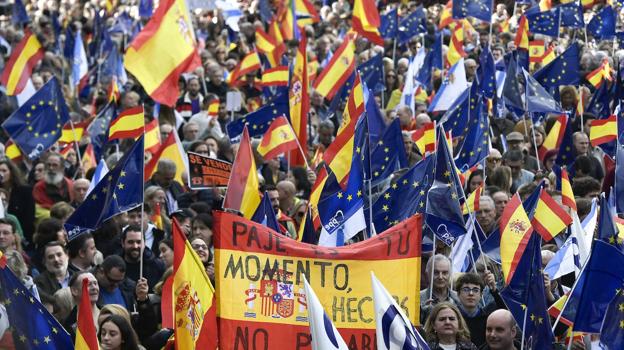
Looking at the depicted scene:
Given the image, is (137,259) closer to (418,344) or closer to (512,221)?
(512,221)

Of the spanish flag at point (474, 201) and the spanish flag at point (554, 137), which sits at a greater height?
the spanish flag at point (554, 137)

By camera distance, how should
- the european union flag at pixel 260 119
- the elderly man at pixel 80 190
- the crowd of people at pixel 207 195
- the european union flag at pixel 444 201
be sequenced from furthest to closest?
the european union flag at pixel 260 119, the elderly man at pixel 80 190, the european union flag at pixel 444 201, the crowd of people at pixel 207 195

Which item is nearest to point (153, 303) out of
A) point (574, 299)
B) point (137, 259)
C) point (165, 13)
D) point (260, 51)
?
point (137, 259)

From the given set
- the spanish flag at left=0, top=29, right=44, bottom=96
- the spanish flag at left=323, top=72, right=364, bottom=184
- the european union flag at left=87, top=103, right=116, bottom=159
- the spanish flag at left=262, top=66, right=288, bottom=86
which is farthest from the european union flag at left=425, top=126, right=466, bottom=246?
the spanish flag at left=0, top=29, right=44, bottom=96

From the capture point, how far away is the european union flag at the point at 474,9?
24109mm

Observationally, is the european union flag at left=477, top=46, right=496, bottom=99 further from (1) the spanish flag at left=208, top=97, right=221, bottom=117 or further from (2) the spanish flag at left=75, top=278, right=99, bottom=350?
(2) the spanish flag at left=75, top=278, right=99, bottom=350

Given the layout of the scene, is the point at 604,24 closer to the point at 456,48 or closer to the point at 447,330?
the point at 456,48

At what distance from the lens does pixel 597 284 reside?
9383mm

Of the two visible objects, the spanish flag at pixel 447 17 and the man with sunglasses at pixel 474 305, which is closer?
the man with sunglasses at pixel 474 305

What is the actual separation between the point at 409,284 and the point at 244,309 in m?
0.99

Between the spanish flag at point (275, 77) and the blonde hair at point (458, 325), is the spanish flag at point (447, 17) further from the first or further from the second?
the blonde hair at point (458, 325)

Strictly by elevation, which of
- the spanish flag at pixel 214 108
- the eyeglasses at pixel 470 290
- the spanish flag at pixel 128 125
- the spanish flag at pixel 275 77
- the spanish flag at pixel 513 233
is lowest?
the eyeglasses at pixel 470 290

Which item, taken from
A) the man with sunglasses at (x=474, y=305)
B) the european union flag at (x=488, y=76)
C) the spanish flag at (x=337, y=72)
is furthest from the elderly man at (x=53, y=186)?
the man with sunglasses at (x=474, y=305)

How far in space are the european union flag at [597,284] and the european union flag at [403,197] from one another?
3.32 metres
